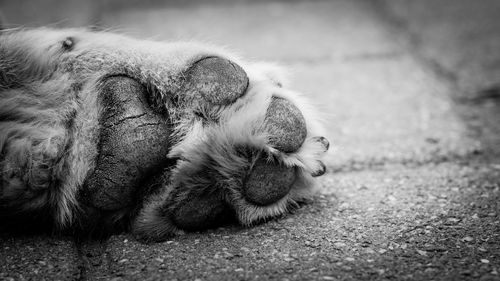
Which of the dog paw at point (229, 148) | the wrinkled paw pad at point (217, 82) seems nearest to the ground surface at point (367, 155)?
the dog paw at point (229, 148)

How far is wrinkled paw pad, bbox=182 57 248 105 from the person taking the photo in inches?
33.6

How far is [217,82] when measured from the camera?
0.85m

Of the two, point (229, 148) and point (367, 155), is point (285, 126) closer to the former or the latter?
point (229, 148)

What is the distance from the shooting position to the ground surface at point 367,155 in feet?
2.74

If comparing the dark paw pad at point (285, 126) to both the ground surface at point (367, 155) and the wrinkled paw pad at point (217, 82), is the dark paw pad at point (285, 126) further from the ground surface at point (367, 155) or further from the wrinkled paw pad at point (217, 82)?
the ground surface at point (367, 155)

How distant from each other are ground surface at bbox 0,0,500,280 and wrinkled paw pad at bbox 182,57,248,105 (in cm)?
23

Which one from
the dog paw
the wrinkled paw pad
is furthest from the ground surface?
the wrinkled paw pad

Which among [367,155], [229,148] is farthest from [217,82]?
[367,155]

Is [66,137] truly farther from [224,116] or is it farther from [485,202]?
[485,202]

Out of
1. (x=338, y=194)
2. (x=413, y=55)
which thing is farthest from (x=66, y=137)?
(x=413, y=55)

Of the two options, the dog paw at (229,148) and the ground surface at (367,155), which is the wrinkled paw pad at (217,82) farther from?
the ground surface at (367,155)

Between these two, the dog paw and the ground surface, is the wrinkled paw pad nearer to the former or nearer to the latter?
the dog paw

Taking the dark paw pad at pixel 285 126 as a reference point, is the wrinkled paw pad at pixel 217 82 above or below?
above

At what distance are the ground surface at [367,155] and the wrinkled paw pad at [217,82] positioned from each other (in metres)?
0.23
